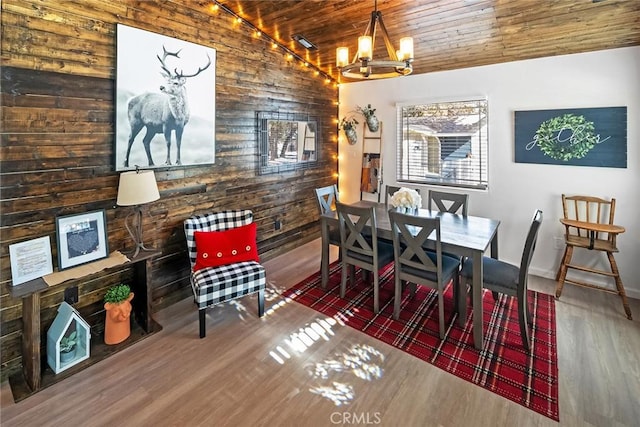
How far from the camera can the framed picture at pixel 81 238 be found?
229cm

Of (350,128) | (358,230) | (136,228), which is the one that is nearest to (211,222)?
(136,228)

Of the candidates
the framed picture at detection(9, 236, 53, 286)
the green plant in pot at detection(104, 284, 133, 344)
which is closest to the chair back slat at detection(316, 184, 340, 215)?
the green plant in pot at detection(104, 284, 133, 344)

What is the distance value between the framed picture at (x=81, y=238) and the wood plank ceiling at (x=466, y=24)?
2.51 meters

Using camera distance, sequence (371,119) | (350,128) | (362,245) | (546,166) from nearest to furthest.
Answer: (362,245)
(546,166)
(371,119)
(350,128)

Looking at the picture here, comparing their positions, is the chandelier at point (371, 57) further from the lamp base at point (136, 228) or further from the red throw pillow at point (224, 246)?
the lamp base at point (136, 228)

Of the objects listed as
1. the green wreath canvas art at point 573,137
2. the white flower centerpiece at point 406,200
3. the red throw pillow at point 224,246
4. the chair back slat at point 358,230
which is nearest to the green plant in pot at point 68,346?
the red throw pillow at point 224,246

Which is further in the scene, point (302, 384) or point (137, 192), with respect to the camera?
point (137, 192)

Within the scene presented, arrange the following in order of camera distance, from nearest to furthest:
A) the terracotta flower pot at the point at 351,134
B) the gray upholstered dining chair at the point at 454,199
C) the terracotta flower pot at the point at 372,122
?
the gray upholstered dining chair at the point at 454,199 → the terracotta flower pot at the point at 372,122 → the terracotta flower pot at the point at 351,134

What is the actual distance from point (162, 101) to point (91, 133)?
0.67 metres

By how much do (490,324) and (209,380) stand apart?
7.76 ft

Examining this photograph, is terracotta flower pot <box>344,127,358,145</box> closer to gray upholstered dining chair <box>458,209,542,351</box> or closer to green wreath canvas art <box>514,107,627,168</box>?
green wreath canvas art <box>514,107,627,168</box>

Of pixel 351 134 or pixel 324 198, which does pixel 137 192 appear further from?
pixel 351 134

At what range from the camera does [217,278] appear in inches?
106

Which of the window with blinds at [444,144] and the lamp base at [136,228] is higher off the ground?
the window with blinds at [444,144]
